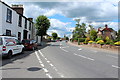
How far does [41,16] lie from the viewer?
31812 mm

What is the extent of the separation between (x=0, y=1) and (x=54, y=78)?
1434 cm

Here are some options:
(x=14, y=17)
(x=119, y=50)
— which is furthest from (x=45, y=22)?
(x=119, y=50)

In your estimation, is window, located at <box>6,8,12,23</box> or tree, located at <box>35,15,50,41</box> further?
tree, located at <box>35,15,50,41</box>

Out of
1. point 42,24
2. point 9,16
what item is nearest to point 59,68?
point 9,16

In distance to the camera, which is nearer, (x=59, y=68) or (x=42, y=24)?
(x=59, y=68)

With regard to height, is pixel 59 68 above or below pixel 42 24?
below

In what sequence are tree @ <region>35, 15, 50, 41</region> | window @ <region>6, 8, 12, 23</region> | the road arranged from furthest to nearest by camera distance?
tree @ <region>35, 15, 50, 41</region> < window @ <region>6, 8, 12, 23</region> < the road

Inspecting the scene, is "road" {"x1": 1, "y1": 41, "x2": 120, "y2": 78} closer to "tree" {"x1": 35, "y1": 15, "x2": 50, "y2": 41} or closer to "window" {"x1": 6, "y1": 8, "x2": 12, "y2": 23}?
"window" {"x1": 6, "y1": 8, "x2": 12, "y2": 23}

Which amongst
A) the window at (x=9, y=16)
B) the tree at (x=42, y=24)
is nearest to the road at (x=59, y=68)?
the window at (x=9, y=16)

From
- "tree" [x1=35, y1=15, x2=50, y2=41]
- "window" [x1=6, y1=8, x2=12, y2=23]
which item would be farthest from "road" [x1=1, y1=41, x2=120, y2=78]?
"tree" [x1=35, y1=15, x2=50, y2=41]

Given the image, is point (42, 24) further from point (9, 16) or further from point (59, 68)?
point (59, 68)

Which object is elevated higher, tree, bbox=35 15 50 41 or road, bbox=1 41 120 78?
tree, bbox=35 15 50 41

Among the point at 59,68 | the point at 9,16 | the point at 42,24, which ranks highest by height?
the point at 42,24

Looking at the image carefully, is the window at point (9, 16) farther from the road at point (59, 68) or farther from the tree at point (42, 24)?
the tree at point (42, 24)
